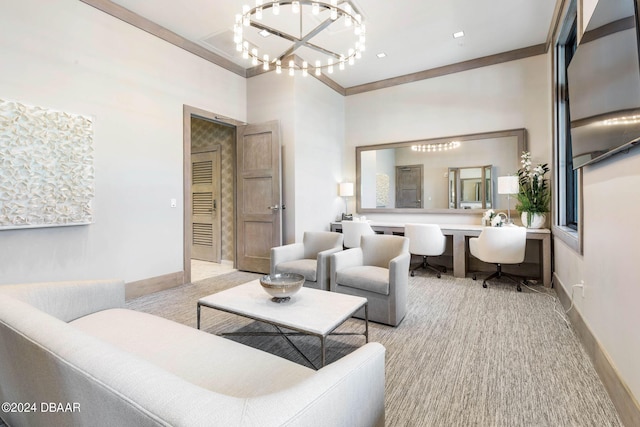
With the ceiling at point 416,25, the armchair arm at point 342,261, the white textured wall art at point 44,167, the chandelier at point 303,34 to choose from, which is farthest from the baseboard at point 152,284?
Result: the ceiling at point 416,25

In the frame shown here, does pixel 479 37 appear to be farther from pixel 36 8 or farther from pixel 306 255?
pixel 36 8

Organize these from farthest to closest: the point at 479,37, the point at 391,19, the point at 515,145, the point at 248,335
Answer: the point at 515,145
the point at 479,37
the point at 391,19
the point at 248,335

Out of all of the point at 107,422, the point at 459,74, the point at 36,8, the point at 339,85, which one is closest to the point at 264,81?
the point at 339,85

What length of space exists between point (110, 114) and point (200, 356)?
10.3 ft

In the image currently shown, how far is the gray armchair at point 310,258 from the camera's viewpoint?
3182 mm

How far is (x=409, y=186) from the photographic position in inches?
209

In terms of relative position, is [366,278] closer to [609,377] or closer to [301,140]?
[609,377]

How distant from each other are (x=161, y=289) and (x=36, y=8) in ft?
10.1

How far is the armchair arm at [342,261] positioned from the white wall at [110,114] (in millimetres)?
2248

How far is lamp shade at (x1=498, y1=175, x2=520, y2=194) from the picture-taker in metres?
4.13

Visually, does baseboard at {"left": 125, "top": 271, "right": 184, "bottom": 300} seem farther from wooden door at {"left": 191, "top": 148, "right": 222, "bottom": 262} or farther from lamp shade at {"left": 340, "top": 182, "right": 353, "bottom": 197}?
lamp shade at {"left": 340, "top": 182, "right": 353, "bottom": 197}

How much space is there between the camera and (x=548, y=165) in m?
4.15

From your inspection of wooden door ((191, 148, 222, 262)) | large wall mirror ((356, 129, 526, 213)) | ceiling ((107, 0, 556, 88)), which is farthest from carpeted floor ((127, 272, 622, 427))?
ceiling ((107, 0, 556, 88))

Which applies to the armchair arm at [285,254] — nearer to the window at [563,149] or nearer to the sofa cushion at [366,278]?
the sofa cushion at [366,278]
